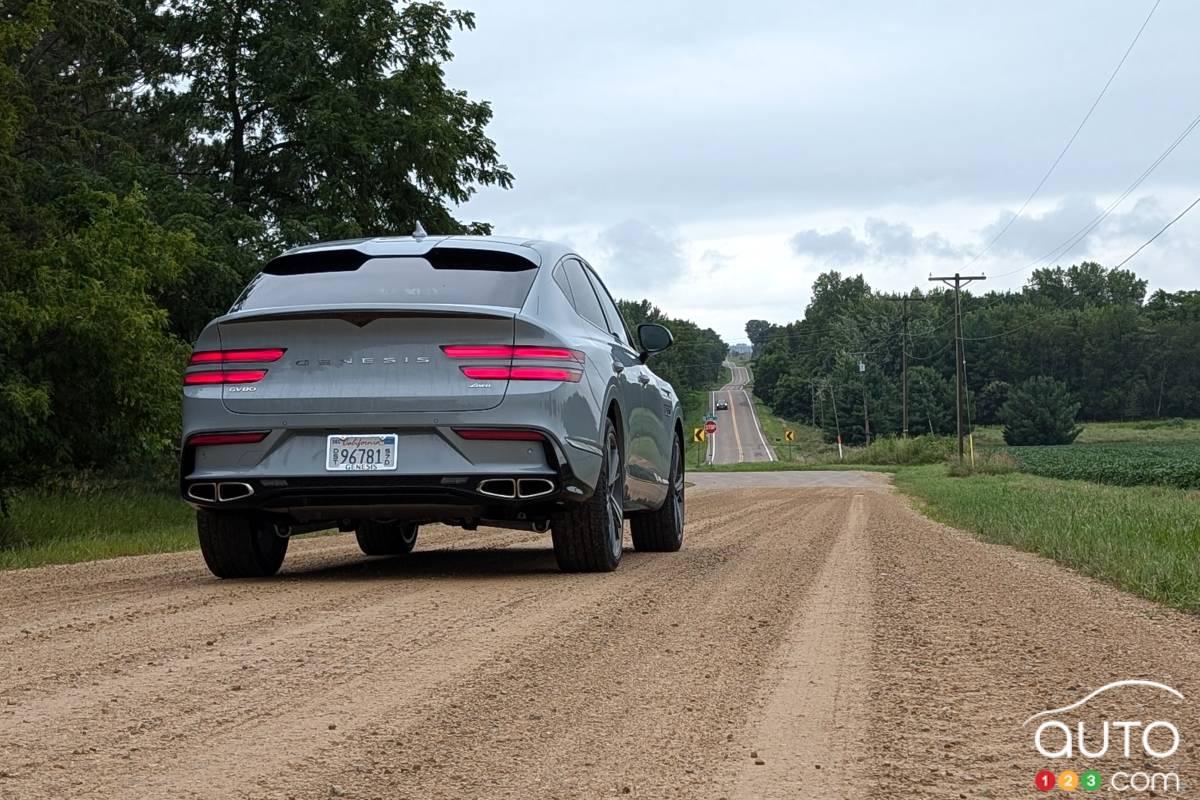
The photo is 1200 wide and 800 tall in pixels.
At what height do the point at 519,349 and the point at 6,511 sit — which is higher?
the point at 519,349

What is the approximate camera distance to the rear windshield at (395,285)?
7.50 m

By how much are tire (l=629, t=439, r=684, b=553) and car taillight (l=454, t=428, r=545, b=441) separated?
3.19 m

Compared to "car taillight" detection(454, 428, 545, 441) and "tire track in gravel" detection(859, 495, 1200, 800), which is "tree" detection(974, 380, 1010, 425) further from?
"car taillight" detection(454, 428, 545, 441)

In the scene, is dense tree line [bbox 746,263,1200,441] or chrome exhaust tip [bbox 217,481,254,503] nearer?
chrome exhaust tip [bbox 217,481,254,503]

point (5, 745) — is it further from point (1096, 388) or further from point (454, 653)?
point (1096, 388)

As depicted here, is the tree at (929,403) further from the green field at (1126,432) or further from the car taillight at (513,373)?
the car taillight at (513,373)

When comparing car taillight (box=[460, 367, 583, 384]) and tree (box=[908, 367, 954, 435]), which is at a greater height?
tree (box=[908, 367, 954, 435])

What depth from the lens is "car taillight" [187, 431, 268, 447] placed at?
7156 millimetres

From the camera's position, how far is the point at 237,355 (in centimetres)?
728

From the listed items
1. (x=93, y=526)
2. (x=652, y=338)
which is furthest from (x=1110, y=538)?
(x=93, y=526)

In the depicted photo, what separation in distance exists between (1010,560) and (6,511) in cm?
1077

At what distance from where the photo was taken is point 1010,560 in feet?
32.2

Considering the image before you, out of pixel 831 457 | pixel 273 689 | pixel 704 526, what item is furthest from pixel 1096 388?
pixel 273 689

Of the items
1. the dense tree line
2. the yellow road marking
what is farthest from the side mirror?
the dense tree line
